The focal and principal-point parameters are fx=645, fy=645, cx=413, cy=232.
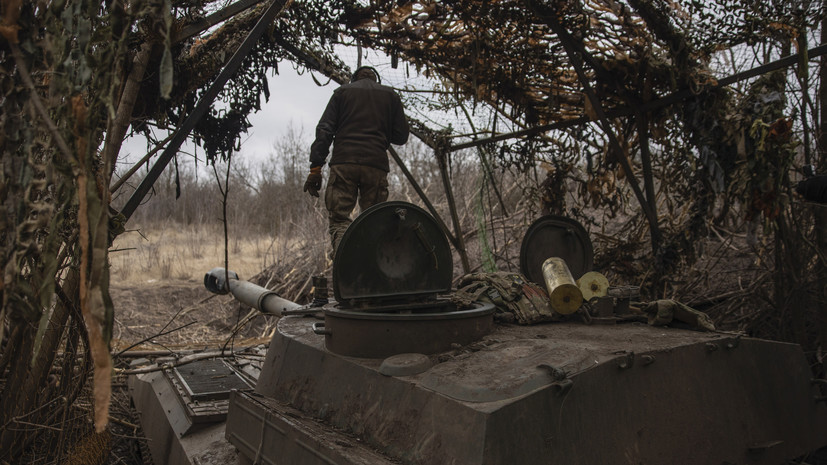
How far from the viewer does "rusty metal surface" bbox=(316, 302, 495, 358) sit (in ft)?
10.1

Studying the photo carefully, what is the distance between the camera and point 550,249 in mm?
4531

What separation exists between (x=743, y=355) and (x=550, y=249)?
4.84ft

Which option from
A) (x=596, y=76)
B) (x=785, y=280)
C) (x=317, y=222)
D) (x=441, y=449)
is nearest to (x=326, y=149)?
(x=596, y=76)

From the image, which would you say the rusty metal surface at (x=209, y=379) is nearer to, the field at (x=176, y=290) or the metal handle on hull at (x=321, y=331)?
the metal handle on hull at (x=321, y=331)

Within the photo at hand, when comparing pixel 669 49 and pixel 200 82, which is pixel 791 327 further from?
pixel 200 82

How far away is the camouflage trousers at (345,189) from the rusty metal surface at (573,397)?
159cm

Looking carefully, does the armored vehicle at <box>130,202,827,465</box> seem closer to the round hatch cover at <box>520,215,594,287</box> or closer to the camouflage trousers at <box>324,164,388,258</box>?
the round hatch cover at <box>520,215,594,287</box>

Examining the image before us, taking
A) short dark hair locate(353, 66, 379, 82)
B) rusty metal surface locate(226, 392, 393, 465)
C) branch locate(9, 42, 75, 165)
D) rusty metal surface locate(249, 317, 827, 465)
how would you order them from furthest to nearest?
short dark hair locate(353, 66, 379, 82)
rusty metal surface locate(226, 392, 393, 465)
rusty metal surface locate(249, 317, 827, 465)
branch locate(9, 42, 75, 165)

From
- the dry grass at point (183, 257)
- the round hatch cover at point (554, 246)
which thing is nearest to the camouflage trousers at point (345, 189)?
the round hatch cover at point (554, 246)

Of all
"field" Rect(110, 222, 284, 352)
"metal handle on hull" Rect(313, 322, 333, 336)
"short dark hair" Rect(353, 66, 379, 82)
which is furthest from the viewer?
"field" Rect(110, 222, 284, 352)

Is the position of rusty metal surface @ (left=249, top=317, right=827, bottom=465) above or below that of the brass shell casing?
below

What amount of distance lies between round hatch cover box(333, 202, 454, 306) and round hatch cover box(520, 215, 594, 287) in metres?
0.94

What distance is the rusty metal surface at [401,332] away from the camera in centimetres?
307

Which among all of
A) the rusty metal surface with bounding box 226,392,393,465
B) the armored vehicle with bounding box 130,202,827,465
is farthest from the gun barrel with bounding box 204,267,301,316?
the rusty metal surface with bounding box 226,392,393,465
